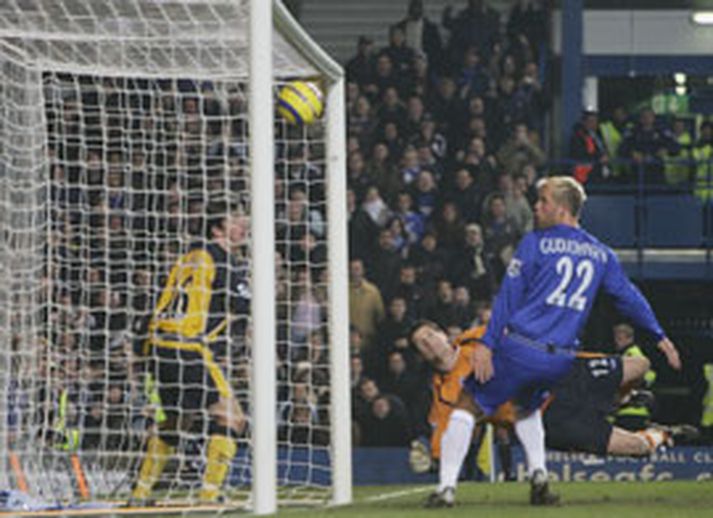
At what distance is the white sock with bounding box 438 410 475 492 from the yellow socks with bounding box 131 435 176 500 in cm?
218

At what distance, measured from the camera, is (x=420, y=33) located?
19.1 m

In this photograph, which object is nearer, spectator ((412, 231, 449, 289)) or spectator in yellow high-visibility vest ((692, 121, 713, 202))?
spectator ((412, 231, 449, 289))

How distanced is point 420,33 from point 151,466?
9045 mm

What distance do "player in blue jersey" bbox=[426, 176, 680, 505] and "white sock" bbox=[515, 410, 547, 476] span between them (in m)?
0.01

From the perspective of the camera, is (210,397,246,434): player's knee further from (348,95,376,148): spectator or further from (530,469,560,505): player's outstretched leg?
(348,95,376,148): spectator

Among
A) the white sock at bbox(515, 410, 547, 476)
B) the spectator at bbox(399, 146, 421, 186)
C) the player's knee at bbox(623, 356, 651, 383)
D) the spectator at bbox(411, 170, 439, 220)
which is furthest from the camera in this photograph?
the spectator at bbox(399, 146, 421, 186)

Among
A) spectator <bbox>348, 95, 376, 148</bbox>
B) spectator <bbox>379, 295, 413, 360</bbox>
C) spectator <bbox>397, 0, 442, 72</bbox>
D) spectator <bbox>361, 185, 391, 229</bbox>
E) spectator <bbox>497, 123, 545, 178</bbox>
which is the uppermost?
spectator <bbox>397, 0, 442, 72</bbox>

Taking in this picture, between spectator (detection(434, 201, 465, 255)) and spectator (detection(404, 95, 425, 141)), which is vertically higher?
spectator (detection(404, 95, 425, 141))

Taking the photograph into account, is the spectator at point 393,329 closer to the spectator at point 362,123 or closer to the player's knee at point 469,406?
the spectator at point 362,123

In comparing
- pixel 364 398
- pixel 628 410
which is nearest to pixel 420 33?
pixel 364 398

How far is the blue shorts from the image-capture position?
29.0 feet

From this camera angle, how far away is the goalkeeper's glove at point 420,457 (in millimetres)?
15039

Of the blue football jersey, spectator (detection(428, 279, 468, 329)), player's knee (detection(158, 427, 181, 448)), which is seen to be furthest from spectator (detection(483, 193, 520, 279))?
the blue football jersey

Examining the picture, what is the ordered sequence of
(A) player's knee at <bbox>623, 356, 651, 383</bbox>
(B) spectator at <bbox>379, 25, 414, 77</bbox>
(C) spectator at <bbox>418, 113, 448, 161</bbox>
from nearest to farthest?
(A) player's knee at <bbox>623, 356, 651, 383</bbox>
(C) spectator at <bbox>418, 113, 448, 161</bbox>
(B) spectator at <bbox>379, 25, 414, 77</bbox>
